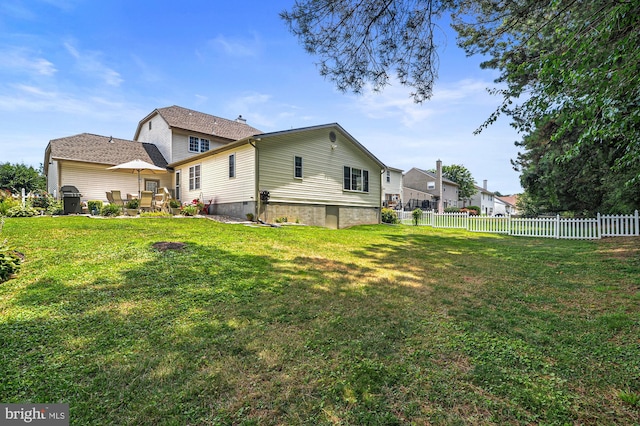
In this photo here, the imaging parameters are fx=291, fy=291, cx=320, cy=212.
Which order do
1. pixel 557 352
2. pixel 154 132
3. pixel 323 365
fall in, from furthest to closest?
pixel 154 132 < pixel 557 352 < pixel 323 365

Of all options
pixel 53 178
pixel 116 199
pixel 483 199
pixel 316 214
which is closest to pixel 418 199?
pixel 483 199

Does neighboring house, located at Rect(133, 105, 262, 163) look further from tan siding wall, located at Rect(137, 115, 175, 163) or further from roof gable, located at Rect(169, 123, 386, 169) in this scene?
roof gable, located at Rect(169, 123, 386, 169)

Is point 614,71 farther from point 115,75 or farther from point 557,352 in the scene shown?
point 115,75

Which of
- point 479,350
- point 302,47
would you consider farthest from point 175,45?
point 479,350

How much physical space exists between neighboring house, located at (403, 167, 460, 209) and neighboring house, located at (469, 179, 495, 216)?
10115 mm

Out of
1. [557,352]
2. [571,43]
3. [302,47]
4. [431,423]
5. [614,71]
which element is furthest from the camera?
[302,47]

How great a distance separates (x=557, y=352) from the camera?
3.03 m

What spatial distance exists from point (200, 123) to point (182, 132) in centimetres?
238

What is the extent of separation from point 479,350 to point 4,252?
283 inches

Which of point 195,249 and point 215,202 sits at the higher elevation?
point 215,202

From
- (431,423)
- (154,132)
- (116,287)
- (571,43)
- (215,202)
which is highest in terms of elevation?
(154,132)

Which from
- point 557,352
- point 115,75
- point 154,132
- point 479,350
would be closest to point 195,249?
point 479,350

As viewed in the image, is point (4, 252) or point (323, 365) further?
point (4, 252)

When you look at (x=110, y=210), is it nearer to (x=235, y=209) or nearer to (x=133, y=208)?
(x=133, y=208)
